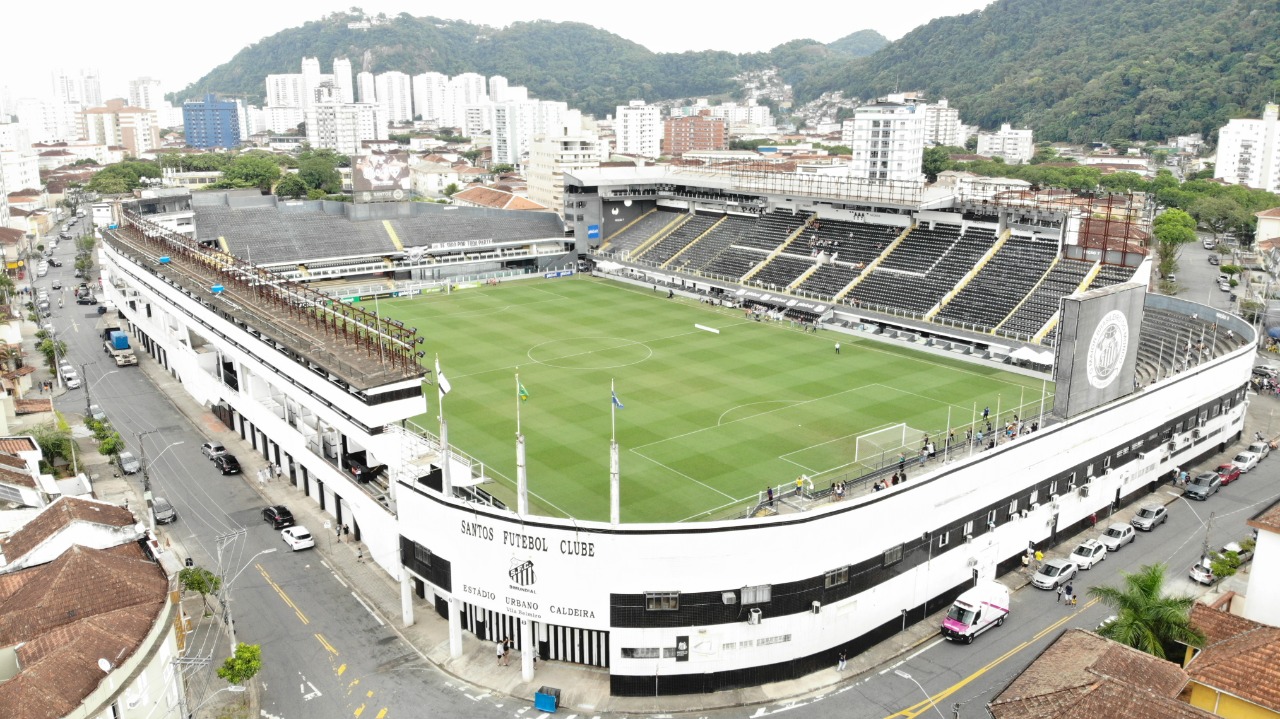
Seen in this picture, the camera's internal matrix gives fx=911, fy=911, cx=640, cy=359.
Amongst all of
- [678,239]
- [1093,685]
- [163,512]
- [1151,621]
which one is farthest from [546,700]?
[678,239]

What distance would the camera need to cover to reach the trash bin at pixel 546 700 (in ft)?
86.6

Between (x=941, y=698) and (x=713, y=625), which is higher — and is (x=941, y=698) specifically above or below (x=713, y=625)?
below

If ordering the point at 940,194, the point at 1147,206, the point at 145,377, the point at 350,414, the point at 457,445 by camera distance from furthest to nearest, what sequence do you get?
the point at 1147,206, the point at 940,194, the point at 145,377, the point at 457,445, the point at 350,414

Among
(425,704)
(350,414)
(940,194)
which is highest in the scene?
(940,194)

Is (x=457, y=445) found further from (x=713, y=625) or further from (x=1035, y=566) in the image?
(x=1035, y=566)

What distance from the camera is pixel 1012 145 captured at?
187875mm

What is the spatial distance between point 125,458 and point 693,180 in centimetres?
6346

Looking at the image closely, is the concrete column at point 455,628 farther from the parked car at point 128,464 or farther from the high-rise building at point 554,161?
the high-rise building at point 554,161

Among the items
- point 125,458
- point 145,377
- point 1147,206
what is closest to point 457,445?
point 125,458

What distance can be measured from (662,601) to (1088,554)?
1878 centimetres

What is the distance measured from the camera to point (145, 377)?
6150 cm

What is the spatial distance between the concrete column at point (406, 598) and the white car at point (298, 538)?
25.0ft

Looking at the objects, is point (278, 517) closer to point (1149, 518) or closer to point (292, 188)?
point (1149, 518)

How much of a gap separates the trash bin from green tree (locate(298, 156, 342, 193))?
130 m
